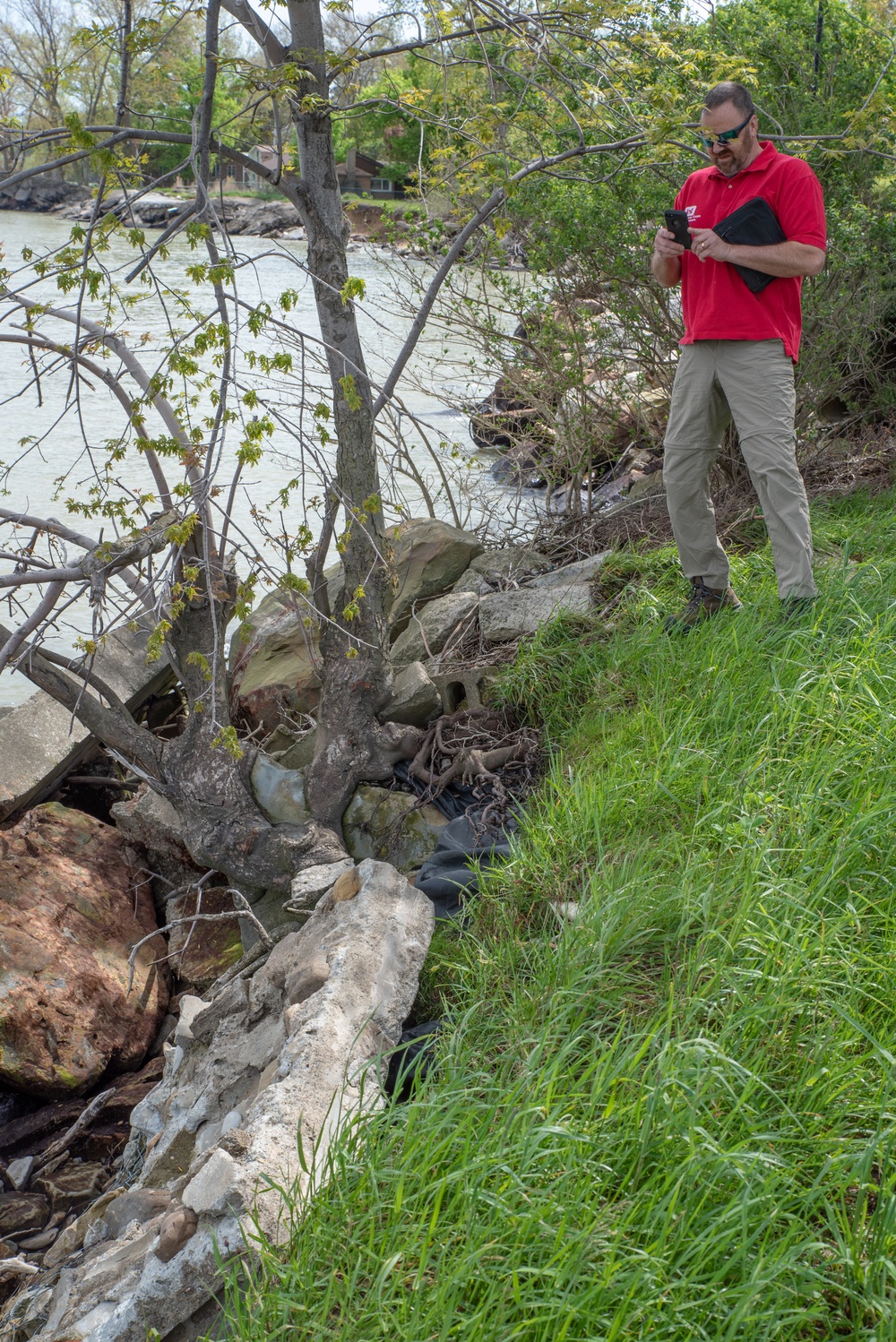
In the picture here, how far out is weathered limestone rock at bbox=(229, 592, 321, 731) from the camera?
5.52m

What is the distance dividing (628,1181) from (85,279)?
2528mm

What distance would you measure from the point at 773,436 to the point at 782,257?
636mm

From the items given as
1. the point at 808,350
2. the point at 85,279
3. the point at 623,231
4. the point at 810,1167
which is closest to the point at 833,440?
the point at 808,350

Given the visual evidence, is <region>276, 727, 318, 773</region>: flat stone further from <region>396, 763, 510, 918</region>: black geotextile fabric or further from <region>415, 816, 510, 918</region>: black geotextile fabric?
<region>415, 816, 510, 918</region>: black geotextile fabric

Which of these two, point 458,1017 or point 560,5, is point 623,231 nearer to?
point 560,5

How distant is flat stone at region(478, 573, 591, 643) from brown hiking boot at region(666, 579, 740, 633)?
1.77 feet

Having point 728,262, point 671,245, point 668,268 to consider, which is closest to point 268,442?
point 668,268

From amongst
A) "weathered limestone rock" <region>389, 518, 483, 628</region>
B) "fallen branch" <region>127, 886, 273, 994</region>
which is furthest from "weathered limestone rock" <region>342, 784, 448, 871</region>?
"weathered limestone rock" <region>389, 518, 483, 628</region>

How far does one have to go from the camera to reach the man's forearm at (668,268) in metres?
4.07

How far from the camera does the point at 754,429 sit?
4039 mm

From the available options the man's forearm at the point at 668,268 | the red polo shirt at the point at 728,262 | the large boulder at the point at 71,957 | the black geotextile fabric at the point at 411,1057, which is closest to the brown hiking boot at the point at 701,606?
the red polo shirt at the point at 728,262

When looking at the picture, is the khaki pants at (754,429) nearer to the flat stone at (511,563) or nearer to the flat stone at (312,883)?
the flat stone at (511,563)

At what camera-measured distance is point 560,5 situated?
405 cm

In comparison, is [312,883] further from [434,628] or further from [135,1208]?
[434,628]
